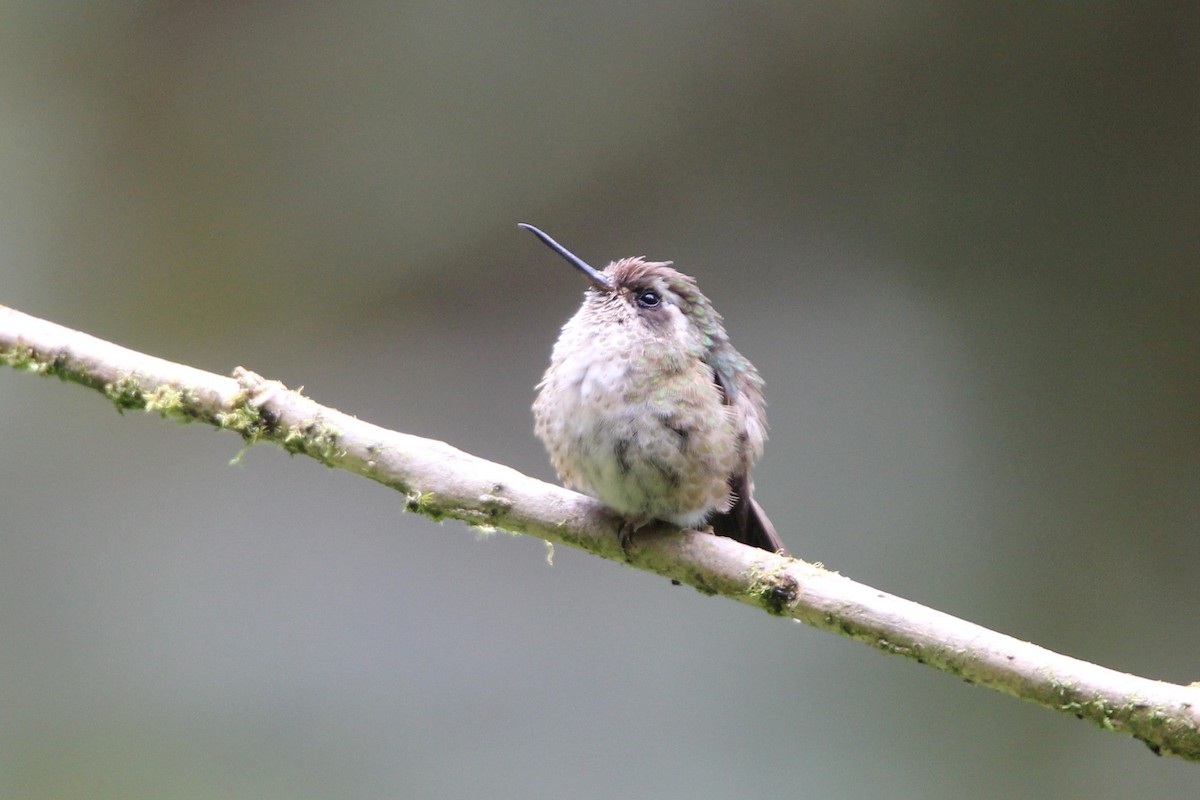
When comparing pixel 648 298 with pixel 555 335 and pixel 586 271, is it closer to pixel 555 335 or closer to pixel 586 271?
pixel 586 271

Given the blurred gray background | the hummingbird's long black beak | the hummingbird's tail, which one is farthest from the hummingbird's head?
the blurred gray background

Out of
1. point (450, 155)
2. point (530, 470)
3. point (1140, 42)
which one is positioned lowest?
point (530, 470)

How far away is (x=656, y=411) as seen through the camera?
201cm

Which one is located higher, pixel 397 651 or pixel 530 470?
pixel 530 470

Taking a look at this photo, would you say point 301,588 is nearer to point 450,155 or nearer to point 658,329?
point 450,155

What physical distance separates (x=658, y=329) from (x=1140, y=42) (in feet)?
11.0

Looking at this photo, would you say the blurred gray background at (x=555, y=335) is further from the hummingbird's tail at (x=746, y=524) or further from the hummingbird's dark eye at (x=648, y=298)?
the hummingbird's dark eye at (x=648, y=298)

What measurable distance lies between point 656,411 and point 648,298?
1.35 ft

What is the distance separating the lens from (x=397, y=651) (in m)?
4.11

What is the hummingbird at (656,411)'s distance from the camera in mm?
1971

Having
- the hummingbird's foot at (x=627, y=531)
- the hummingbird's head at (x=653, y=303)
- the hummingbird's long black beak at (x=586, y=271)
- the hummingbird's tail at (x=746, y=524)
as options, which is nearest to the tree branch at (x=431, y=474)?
the hummingbird's foot at (x=627, y=531)

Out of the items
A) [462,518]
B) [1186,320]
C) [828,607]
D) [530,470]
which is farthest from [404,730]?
[1186,320]

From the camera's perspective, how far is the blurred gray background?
13.2 feet

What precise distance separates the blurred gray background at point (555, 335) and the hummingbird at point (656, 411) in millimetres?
2098
